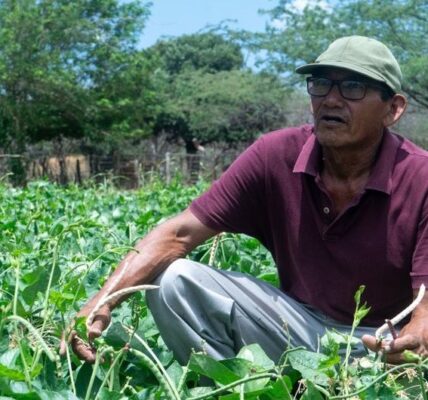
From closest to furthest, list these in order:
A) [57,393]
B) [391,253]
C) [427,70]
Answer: [57,393]
[391,253]
[427,70]

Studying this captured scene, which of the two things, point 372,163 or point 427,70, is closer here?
point 372,163

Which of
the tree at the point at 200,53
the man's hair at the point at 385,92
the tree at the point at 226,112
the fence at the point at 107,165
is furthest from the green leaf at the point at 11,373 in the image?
the tree at the point at 200,53

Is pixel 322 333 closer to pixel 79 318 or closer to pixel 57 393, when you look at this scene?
pixel 79 318

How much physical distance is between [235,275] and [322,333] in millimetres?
296

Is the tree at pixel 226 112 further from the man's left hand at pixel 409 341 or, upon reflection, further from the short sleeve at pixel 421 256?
the man's left hand at pixel 409 341

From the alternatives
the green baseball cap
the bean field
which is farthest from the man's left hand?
the green baseball cap

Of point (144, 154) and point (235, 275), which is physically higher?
point (235, 275)

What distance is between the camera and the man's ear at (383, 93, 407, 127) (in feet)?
9.30

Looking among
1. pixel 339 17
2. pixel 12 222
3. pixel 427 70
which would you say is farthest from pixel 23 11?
pixel 12 222

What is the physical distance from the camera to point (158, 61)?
100 feet

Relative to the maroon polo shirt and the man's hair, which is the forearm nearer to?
the maroon polo shirt

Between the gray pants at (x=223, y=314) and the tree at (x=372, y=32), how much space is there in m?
21.8

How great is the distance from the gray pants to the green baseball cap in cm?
64

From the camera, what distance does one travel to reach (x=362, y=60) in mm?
2727
